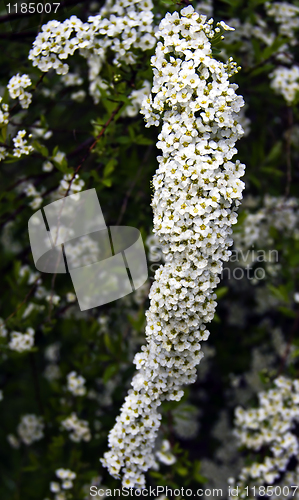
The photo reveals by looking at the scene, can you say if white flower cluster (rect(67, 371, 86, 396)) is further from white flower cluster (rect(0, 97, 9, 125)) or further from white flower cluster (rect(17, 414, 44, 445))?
white flower cluster (rect(0, 97, 9, 125))

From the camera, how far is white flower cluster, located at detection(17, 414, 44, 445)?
3362mm

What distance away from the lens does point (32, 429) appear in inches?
133

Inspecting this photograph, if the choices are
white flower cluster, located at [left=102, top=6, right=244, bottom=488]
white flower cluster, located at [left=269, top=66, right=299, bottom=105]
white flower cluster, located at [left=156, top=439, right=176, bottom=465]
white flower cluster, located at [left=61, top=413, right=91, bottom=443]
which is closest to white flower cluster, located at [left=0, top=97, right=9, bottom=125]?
white flower cluster, located at [left=102, top=6, right=244, bottom=488]

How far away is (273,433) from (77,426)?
1191 millimetres

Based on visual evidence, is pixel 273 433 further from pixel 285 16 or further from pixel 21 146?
pixel 285 16

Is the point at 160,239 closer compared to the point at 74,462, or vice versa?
Answer: the point at 160,239

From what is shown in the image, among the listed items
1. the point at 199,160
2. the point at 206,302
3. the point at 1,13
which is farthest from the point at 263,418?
the point at 1,13

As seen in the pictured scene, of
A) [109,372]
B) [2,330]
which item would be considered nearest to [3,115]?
[2,330]

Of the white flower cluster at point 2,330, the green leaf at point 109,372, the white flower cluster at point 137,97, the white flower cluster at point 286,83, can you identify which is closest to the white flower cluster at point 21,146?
the white flower cluster at point 137,97

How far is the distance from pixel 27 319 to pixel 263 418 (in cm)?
154

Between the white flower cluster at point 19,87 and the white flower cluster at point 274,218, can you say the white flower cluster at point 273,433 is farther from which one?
the white flower cluster at point 19,87

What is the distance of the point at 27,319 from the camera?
2.77m

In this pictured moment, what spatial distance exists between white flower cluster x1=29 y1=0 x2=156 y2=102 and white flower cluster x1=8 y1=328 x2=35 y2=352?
1.43m

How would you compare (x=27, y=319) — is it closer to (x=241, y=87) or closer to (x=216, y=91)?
(x=216, y=91)
